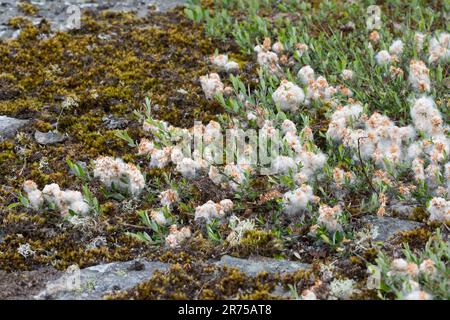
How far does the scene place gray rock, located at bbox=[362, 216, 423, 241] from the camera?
19.4 feet

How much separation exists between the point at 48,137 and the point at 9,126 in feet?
1.61


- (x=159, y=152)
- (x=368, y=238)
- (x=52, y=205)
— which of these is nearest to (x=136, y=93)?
(x=159, y=152)

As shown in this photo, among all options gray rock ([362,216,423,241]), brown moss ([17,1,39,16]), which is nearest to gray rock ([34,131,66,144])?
brown moss ([17,1,39,16])

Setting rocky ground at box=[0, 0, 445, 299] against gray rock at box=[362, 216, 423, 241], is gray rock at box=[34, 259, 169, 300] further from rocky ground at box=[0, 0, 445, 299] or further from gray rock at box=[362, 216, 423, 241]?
gray rock at box=[362, 216, 423, 241]

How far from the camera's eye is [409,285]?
4.89m

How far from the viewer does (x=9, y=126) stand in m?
7.74

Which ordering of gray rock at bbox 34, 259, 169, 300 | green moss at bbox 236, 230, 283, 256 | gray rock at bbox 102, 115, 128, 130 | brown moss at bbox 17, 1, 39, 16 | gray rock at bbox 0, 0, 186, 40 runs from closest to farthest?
gray rock at bbox 34, 259, 169, 300 → green moss at bbox 236, 230, 283, 256 → gray rock at bbox 102, 115, 128, 130 → gray rock at bbox 0, 0, 186, 40 → brown moss at bbox 17, 1, 39, 16

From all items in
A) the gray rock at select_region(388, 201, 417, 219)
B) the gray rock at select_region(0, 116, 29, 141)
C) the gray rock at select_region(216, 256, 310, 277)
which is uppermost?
the gray rock at select_region(388, 201, 417, 219)

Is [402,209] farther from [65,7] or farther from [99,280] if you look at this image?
[65,7]

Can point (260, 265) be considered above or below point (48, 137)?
below

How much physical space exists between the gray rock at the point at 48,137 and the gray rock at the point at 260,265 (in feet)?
8.93

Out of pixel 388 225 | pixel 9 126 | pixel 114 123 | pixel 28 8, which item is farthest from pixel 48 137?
pixel 388 225

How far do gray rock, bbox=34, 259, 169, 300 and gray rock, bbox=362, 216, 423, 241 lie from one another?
1785 mm

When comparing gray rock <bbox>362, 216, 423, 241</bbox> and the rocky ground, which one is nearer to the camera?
the rocky ground
